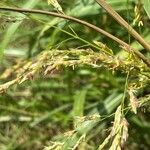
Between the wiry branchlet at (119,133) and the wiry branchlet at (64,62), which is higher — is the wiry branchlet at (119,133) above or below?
below

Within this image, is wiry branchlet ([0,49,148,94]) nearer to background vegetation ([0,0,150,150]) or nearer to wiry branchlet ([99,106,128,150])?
wiry branchlet ([99,106,128,150])

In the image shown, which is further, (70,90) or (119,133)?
(70,90)

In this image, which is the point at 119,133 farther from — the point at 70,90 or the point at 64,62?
the point at 70,90

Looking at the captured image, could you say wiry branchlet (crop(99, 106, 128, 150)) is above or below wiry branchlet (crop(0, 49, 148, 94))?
below

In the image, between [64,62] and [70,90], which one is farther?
[70,90]

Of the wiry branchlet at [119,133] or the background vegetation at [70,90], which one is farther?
the background vegetation at [70,90]

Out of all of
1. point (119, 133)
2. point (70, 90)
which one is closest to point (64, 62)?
point (119, 133)

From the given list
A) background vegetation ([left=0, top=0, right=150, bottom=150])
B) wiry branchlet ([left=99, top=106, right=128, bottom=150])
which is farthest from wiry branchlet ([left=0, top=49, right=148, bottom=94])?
background vegetation ([left=0, top=0, right=150, bottom=150])

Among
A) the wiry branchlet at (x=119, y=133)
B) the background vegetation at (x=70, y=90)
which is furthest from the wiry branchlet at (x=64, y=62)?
the background vegetation at (x=70, y=90)

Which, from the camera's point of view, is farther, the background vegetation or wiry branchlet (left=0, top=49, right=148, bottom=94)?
the background vegetation

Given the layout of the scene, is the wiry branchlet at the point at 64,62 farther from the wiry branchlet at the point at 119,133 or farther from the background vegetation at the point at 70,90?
the background vegetation at the point at 70,90

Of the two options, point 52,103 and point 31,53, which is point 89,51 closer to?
point 31,53

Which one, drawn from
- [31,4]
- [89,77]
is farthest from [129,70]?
[89,77]

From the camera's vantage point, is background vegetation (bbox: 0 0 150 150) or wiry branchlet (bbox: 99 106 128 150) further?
background vegetation (bbox: 0 0 150 150)
